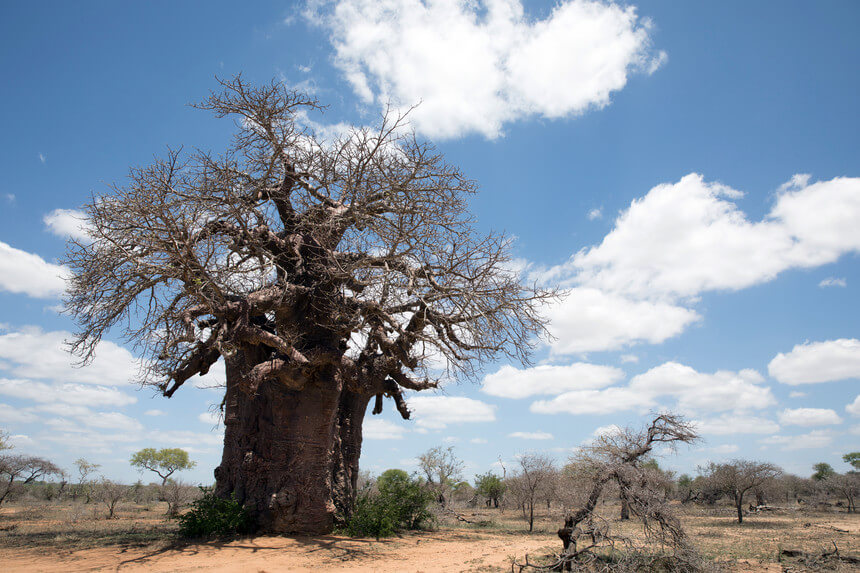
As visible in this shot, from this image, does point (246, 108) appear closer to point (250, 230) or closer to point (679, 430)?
point (250, 230)

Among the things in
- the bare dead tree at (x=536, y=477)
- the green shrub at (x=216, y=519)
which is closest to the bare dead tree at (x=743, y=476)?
the bare dead tree at (x=536, y=477)

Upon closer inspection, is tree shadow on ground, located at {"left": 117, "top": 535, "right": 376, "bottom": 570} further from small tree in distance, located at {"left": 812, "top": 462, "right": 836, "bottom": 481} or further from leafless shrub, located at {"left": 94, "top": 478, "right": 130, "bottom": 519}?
small tree in distance, located at {"left": 812, "top": 462, "right": 836, "bottom": 481}

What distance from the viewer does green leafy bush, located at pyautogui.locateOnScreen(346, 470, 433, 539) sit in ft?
30.5

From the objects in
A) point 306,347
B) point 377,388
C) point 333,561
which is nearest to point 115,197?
point 306,347

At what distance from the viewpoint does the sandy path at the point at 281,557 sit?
646cm

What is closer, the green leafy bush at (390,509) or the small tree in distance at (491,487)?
the green leafy bush at (390,509)

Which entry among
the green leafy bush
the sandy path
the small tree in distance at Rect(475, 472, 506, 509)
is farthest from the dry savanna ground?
the small tree in distance at Rect(475, 472, 506, 509)

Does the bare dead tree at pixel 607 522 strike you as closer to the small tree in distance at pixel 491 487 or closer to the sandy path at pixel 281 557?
the sandy path at pixel 281 557

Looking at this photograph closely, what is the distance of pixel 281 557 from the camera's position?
7.00 m

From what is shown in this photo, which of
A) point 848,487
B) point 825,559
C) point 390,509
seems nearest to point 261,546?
point 390,509

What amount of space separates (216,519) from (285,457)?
138 centimetres

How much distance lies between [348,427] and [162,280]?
4.68 meters

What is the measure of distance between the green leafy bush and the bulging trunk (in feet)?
1.20

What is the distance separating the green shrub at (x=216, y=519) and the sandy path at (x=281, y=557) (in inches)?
18.3
